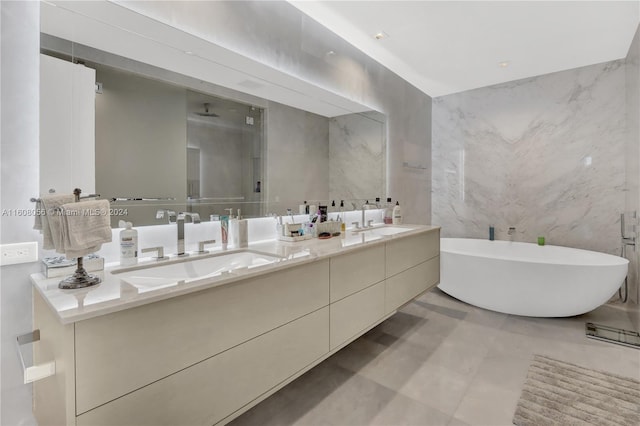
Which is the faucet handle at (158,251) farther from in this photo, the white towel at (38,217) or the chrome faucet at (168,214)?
the white towel at (38,217)

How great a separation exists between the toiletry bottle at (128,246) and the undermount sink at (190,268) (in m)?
0.07

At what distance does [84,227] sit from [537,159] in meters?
4.39

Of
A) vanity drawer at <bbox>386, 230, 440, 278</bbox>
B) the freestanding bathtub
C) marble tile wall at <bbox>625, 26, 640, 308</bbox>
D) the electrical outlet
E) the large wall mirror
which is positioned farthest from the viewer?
marble tile wall at <bbox>625, 26, 640, 308</bbox>

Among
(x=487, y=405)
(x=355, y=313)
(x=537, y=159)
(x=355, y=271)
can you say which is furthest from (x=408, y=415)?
(x=537, y=159)

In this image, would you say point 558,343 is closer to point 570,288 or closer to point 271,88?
point 570,288

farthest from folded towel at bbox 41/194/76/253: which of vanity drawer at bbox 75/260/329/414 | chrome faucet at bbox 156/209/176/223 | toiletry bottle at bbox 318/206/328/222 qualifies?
toiletry bottle at bbox 318/206/328/222

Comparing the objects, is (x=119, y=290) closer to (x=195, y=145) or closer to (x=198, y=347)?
(x=198, y=347)

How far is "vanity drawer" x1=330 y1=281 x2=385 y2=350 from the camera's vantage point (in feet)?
5.77

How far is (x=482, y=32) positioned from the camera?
2783 millimetres

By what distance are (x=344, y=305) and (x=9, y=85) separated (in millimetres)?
1768

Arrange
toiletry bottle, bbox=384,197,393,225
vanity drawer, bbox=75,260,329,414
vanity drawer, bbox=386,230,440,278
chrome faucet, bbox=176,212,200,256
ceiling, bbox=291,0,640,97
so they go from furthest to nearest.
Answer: toiletry bottle, bbox=384,197,393,225 < ceiling, bbox=291,0,640,97 < vanity drawer, bbox=386,230,440,278 < chrome faucet, bbox=176,212,200,256 < vanity drawer, bbox=75,260,329,414

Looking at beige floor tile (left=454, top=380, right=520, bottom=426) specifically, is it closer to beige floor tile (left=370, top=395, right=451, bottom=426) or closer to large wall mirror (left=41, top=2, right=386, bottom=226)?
beige floor tile (left=370, top=395, right=451, bottom=426)

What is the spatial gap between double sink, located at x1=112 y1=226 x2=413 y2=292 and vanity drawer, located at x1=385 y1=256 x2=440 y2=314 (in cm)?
101

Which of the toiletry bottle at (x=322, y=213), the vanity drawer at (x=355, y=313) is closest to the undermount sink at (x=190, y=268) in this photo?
the vanity drawer at (x=355, y=313)
